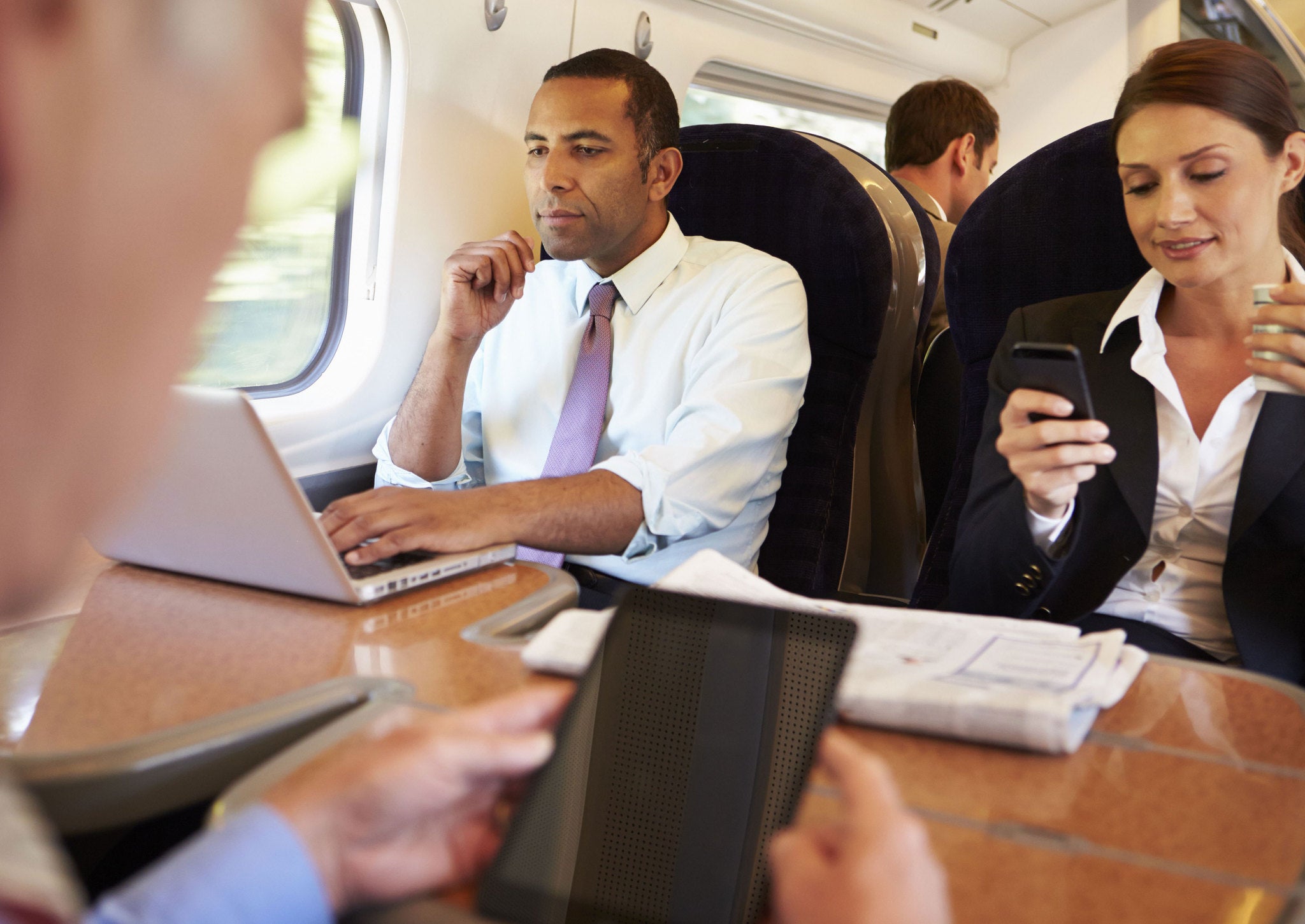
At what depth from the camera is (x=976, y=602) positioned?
4.56 feet

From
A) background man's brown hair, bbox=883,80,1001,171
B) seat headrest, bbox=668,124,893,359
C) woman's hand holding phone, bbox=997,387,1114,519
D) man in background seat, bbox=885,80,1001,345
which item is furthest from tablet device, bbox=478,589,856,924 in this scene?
background man's brown hair, bbox=883,80,1001,171

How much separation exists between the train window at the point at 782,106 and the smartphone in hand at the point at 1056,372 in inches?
70.5

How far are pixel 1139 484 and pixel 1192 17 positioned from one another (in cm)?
372

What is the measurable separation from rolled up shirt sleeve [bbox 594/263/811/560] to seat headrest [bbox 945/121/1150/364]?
0.30m

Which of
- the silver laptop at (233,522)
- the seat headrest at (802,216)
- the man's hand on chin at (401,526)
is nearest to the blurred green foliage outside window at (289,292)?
the seat headrest at (802,216)

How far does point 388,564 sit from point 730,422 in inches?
25.9

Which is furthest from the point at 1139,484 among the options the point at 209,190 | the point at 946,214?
the point at 946,214

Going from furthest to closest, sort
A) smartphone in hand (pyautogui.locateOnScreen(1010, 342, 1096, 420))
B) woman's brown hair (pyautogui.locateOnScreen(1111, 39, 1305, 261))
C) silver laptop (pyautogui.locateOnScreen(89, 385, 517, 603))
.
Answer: woman's brown hair (pyautogui.locateOnScreen(1111, 39, 1305, 261)) → smartphone in hand (pyautogui.locateOnScreen(1010, 342, 1096, 420)) → silver laptop (pyautogui.locateOnScreen(89, 385, 517, 603))

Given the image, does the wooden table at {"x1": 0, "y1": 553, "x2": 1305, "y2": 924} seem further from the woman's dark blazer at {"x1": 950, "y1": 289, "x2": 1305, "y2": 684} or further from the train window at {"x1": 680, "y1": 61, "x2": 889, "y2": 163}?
the train window at {"x1": 680, "y1": 61, "x2": 889, "y2": 163}

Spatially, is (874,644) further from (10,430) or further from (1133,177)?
(1133,177)

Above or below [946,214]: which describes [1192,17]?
above

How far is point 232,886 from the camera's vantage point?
18.0 inches

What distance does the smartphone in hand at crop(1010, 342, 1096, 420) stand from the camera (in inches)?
39.6

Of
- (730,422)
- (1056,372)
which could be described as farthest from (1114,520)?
(730,422)
